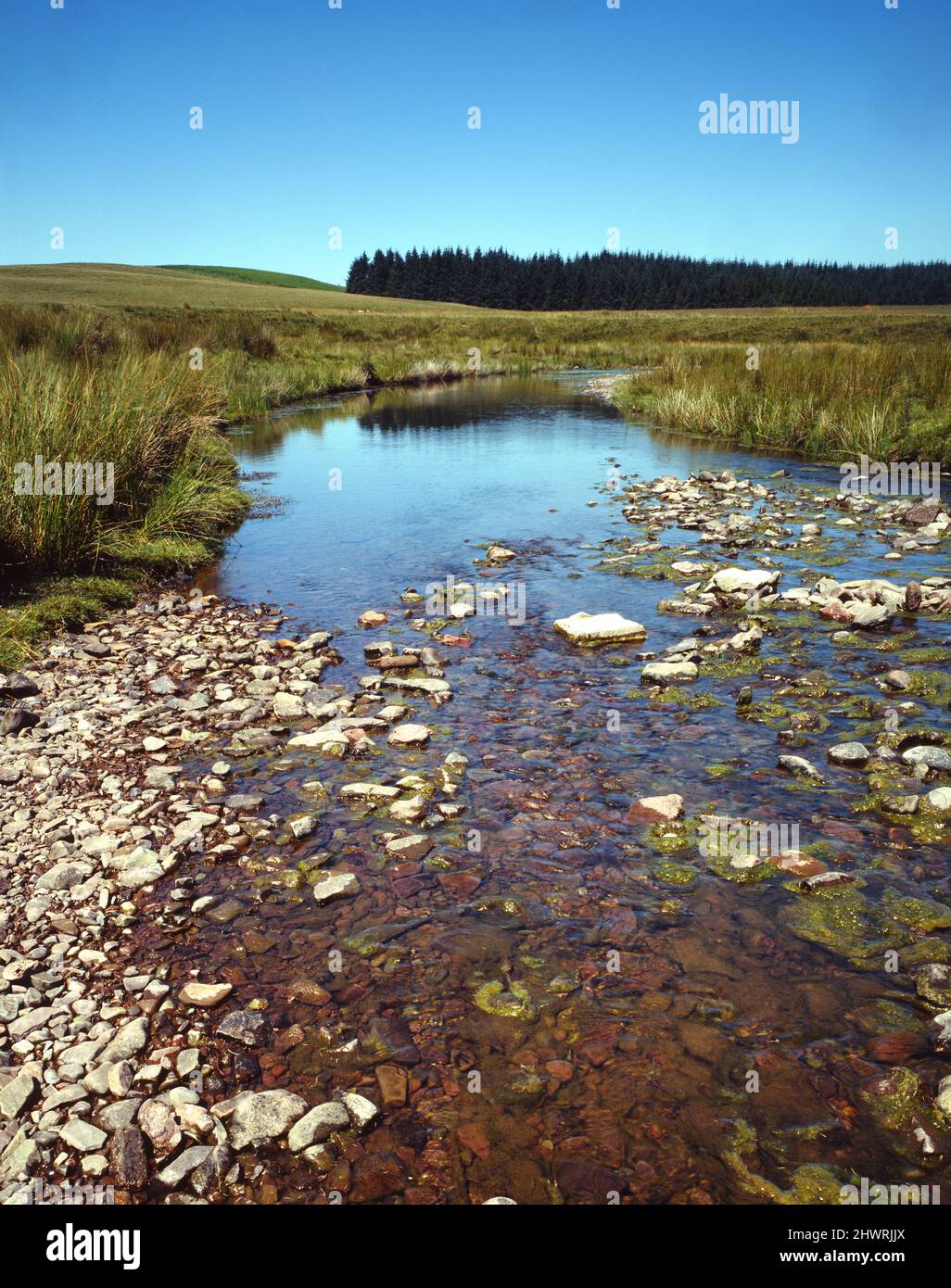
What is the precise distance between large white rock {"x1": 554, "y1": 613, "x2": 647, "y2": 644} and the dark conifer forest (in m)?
148

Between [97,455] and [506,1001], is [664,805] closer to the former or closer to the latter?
[506,1001]

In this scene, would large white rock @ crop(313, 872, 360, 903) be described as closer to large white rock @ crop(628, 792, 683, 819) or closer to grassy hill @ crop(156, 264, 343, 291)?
large white rock @ crop(628, 792, 683, 819)

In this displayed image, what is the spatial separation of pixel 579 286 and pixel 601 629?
15323 cm

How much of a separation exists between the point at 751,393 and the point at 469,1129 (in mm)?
19281

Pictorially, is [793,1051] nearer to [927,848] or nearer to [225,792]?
[927,848]

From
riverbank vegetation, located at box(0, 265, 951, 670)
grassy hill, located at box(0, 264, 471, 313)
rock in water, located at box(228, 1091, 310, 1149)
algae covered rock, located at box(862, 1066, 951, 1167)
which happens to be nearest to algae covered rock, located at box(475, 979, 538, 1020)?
rock in water, located at box(228, 1091, 310, 1149)

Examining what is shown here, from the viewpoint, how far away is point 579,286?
14588cm

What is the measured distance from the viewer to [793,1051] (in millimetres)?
3162

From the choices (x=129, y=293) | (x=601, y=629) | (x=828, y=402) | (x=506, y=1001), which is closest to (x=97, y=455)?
(x=601, y=629)

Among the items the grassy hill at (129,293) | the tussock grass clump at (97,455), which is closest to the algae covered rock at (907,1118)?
the tussock grass clump at (97,455)

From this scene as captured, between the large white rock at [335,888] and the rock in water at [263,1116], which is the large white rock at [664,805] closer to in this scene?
the large white rock at [335,888]

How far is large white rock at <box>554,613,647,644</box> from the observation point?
7598mm

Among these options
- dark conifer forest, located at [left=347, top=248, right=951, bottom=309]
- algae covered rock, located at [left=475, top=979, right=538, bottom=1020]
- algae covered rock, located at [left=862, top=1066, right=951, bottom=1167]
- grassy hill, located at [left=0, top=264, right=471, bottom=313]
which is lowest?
algae covered rock, located at [left=862, top=1066, right=951, bottom=1167]
